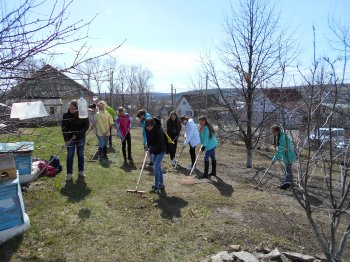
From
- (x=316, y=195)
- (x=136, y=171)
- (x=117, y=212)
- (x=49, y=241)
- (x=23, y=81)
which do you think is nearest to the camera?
(x=23, y=81)

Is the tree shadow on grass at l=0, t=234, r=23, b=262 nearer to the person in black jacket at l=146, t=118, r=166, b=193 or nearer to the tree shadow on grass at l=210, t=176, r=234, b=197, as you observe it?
the person in black jacket at l=146, t=118, r=166, b=193

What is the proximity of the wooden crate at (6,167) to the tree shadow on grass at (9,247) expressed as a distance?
88cm

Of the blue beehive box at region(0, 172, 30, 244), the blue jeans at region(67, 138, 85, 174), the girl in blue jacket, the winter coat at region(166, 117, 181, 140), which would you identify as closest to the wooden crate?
the blue beehive box at region(0, 172, 30, 244)

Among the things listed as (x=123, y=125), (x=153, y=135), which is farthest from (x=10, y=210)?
(x=123, y=125)

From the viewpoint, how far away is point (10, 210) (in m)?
4.62

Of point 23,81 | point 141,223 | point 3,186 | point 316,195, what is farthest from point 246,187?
point 23,81

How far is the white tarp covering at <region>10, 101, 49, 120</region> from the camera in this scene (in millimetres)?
3348

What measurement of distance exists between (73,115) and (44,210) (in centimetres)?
200

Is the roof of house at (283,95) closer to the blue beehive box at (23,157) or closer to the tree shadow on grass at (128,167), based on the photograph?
the blue beehive box at (23,157)

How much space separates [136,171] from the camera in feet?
30.7

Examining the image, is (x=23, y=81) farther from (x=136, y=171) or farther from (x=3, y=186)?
(x=136, y=171)

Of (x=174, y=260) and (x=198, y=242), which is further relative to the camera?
(x=198, y=242)

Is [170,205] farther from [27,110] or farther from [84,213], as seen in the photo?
[27,110]

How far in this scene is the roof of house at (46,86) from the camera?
293 centimetres
